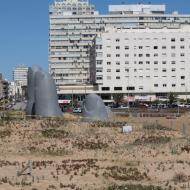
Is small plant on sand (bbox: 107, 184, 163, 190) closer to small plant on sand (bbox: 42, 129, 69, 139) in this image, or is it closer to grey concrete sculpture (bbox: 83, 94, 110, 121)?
small plant on sand (bbox: 42, 129, 69, 139)

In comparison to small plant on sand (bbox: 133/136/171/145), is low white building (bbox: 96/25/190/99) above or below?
above

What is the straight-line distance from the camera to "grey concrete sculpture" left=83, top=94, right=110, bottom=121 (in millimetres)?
59056

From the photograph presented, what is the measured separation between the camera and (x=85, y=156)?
31.5m

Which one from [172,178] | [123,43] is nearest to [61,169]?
[172,178]

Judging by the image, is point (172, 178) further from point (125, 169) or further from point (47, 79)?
point (47, 79)

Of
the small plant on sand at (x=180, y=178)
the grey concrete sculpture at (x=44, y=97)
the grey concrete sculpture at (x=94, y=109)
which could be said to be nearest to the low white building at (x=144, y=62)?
Answer: the grey concrete sculpture at (x=94, y=109)

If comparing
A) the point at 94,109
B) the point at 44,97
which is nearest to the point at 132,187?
the point at 44,97

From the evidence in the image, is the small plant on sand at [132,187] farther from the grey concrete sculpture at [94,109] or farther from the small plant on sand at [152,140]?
the grey concrete sculpture at [94,109]

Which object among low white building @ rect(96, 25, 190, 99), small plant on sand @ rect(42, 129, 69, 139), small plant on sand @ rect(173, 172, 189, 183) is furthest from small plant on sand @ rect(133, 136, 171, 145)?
low white building @ rect(96, 25, 190, 99)

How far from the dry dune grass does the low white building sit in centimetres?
10889

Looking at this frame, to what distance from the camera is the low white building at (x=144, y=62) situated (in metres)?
156

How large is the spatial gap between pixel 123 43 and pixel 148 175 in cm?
13248

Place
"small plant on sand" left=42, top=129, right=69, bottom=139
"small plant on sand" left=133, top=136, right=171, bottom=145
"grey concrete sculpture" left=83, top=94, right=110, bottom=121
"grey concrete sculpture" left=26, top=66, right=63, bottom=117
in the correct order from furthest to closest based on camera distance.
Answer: "grey concrete sculpture" left=83, top=94, right=110, bottom=121 → "grey concrete sculpture" left=26, top=66, right=63, bottom=117 → "small plant on sand" left=42, top=129, right=69, bottom=139 → "small plant on sand" left=133, top=136, right=171, bottom=145

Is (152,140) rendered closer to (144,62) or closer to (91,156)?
(91,156)
